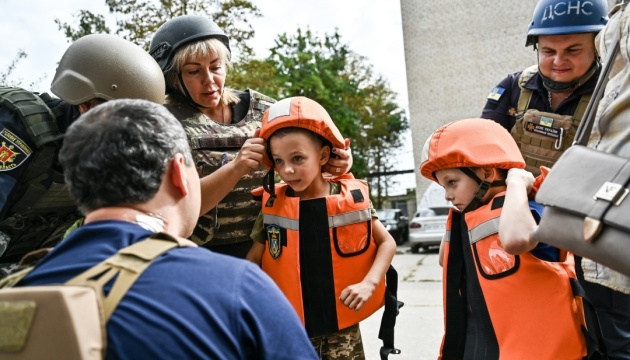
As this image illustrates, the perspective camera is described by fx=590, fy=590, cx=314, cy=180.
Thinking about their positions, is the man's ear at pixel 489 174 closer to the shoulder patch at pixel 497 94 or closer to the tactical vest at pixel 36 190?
the shoulder patch at pixel 497 94

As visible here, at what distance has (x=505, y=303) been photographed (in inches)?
86.0

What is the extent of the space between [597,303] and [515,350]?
715 millimetres

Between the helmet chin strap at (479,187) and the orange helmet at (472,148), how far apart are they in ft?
0.12

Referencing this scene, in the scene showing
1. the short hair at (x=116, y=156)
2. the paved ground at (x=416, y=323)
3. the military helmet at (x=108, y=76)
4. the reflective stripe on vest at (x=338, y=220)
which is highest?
the military helmet at (x=108, y=76)

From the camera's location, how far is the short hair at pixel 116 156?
1.30 meters

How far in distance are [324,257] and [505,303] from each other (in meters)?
0.77

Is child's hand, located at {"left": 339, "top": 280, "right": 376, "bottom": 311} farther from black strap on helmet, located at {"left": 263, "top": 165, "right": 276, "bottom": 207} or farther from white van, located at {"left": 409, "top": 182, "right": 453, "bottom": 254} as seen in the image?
white van, located at {"left": 409, "top": 182, "right": 453, "bottom": 254}

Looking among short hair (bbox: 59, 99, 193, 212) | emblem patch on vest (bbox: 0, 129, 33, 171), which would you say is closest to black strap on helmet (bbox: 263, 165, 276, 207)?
emblem patch on vest (bbox: 0, 129, 33, 171)

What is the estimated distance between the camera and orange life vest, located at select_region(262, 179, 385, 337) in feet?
8.32

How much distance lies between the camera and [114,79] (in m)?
2.70

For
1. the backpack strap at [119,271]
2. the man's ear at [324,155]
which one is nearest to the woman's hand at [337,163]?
the man's ear at [324,155]

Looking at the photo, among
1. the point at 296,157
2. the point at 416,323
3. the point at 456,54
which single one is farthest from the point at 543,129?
the point at 456,54

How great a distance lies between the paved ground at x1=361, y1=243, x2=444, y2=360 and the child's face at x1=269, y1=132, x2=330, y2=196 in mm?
2784

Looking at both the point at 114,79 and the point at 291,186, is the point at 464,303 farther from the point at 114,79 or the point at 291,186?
the point at 114,79
